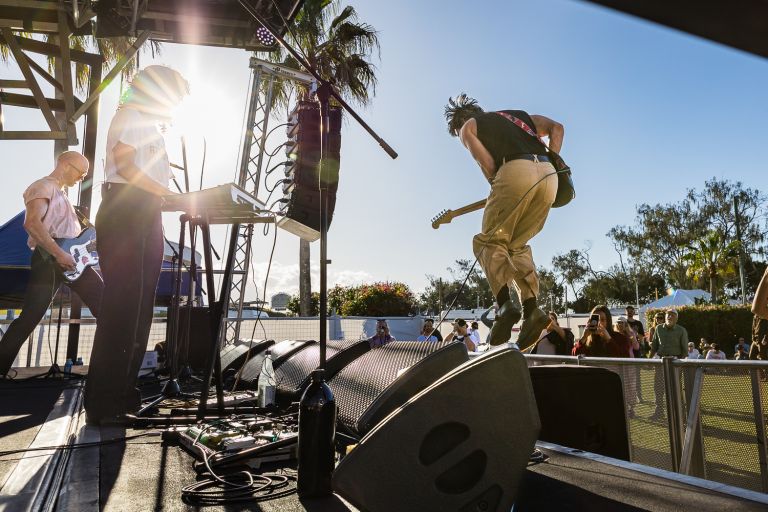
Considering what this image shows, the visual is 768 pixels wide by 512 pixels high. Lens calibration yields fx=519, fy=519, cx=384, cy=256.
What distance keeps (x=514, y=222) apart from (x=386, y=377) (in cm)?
113

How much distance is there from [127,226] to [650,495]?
2481 millimetres

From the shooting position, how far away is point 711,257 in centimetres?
4016

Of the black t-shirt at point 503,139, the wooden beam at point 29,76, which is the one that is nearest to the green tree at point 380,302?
the wooden beam at point 29,76

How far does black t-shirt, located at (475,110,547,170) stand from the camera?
2.79 metres

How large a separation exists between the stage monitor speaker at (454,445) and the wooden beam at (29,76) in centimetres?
665

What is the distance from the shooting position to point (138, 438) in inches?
86.7

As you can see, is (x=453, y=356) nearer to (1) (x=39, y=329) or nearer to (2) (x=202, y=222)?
(2) (x=202, y=222)

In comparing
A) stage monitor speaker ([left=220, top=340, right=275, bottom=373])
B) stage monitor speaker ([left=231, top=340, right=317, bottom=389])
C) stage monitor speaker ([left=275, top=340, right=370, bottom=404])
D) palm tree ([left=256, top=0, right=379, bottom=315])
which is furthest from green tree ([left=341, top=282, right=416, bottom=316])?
stage monitor speaker ([left=275, top=340, right=370, bottom=404])

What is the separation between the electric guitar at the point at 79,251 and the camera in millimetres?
4391

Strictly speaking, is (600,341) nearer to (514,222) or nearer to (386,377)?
(514,222)

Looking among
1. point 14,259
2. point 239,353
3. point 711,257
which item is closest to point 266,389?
point 239,353

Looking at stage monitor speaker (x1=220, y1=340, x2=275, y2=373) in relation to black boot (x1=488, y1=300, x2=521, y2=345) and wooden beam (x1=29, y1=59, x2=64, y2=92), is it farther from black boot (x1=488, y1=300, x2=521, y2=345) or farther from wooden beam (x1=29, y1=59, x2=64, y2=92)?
wooden beam (x1=29, y1=59, x2=64, y2=92)

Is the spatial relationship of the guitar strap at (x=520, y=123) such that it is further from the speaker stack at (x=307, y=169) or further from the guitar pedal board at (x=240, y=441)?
the guitar pedal board at (x=240, y=441)

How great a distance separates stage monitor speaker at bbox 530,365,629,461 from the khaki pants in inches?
25.7
